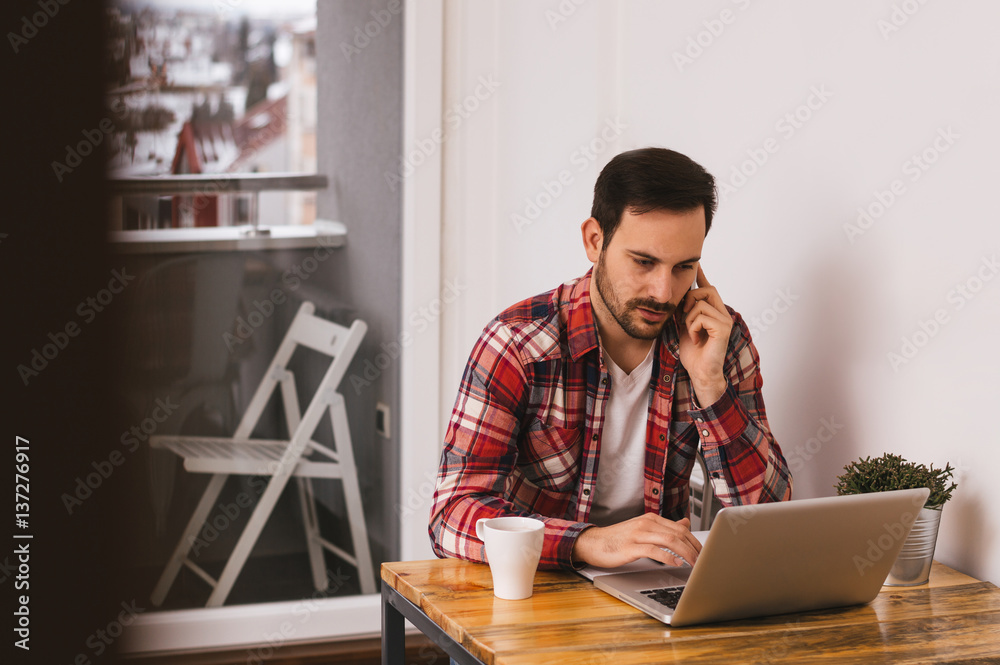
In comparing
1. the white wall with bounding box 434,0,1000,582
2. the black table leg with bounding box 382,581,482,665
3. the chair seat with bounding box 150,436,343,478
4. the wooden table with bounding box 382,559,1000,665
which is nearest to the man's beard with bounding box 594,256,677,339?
the white wall with bounding box 434,0,1000,582

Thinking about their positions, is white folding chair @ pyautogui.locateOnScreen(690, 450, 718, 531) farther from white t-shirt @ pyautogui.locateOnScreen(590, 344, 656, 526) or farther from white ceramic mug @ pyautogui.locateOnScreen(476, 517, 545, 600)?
white ceramic mug @ pyautogui.locateOnScreen(476, 517, 545, 600)

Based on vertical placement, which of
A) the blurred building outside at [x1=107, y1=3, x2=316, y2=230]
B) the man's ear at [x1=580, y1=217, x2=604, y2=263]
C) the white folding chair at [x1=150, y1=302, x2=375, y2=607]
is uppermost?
the blurred building outside at [x1=107, y1=3, x2=316, y2=230]

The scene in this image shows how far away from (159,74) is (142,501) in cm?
114

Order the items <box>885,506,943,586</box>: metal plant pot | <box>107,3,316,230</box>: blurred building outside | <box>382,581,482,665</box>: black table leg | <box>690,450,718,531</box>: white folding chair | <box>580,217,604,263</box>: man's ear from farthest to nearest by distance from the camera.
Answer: <box>107,3,316,230</box>: blurred building outside → <box>690,450,718,531</box>: white folding chair → <box>580,217,604,263</box>: man's ear → <box>885,506,943,586</box>: metal plant pot → <box>382,581,482,665</box>: black table leg

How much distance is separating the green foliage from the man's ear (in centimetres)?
52

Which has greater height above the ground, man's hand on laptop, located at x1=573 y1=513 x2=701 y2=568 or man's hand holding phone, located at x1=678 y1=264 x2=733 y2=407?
man's hand holding phone, located at x1=678 y1=264 x2=733 y2=407

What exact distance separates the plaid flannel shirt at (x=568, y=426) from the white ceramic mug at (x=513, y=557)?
0.20 meters

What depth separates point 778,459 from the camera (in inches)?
58.7

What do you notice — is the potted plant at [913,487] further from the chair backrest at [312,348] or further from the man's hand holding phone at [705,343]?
the chair backrest at [312,348]

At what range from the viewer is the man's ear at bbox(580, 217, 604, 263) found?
151 centimetres

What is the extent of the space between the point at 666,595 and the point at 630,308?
0.49 metres

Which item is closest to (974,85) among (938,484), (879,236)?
(879,236)

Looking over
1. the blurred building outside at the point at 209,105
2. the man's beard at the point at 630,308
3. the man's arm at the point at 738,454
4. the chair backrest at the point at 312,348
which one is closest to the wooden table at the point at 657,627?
the man's arm at the point at 738,454

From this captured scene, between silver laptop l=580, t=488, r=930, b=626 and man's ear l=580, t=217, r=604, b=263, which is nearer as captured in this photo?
silver laptop l=580, t=488, r=930, b=626
